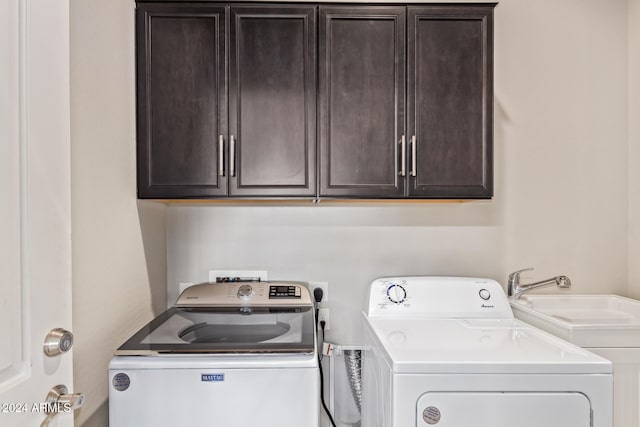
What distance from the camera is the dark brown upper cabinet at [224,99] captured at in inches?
61.1

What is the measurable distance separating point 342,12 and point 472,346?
4.49ft

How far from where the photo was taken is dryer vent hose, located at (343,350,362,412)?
1854 millimetres

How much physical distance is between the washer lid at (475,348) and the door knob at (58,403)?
2.70 feet

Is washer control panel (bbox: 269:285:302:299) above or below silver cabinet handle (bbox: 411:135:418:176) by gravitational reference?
below

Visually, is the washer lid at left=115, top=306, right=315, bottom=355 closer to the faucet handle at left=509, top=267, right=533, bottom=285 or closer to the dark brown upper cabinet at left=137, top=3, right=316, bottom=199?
the dark brown upper cabinet at left=137, top=3, right=316, bottom=199

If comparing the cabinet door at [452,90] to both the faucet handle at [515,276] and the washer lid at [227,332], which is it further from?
the washer lid at [227,332]

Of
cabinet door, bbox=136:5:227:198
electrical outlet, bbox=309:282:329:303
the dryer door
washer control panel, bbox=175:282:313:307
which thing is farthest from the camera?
electrical outlet, bbox=309:282:329:303

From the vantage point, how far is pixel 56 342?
0.84 meters

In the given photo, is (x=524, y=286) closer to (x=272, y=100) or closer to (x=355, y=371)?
(x=355, y=371)

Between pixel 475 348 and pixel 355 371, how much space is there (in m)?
0.78

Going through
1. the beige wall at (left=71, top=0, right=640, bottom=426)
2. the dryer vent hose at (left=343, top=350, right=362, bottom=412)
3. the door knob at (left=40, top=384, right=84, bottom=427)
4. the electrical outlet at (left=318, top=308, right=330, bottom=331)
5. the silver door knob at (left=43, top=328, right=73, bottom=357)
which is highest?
the beige wall at (left=71, top=0, right=640, bottom=426)

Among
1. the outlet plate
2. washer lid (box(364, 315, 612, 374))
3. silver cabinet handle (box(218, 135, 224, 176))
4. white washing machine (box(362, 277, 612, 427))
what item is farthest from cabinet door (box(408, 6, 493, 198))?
the outlet plate

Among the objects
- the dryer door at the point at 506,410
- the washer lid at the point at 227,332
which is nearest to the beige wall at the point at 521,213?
the washer lid at the point at 227,332

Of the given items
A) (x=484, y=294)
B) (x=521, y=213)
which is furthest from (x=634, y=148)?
(x=484, y=294)
